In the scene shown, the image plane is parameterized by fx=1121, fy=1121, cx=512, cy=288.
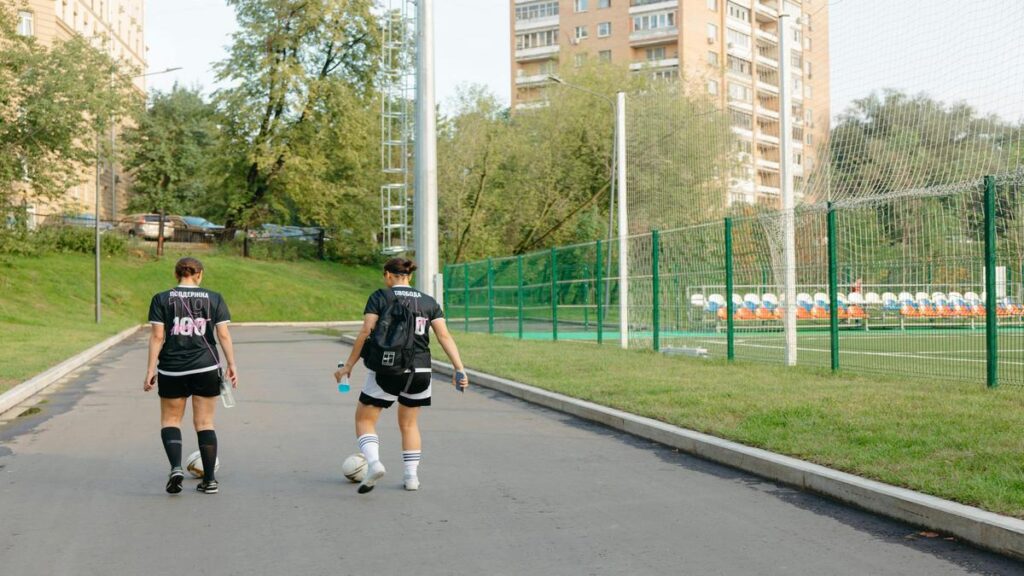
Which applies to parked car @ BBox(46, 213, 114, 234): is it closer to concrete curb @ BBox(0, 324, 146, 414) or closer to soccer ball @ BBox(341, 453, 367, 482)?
concrete curb @ BBox(0, 324, 146, 414)

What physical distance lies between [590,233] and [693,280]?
29084 millimetres

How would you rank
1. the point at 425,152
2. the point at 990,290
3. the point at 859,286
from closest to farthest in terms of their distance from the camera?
the point at 990,290 → the point at 859,286 → the point at 425,152

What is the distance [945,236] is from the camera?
12422 mm

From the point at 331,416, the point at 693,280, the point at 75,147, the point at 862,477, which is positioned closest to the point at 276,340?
the point at 75,147

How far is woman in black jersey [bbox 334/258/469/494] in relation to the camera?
7453 mm

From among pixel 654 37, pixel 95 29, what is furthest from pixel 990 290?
pixel 654 37

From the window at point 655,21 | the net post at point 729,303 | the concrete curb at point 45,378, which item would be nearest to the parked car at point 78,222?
the concrete curb at point 45,378

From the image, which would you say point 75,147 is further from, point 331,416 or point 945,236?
point 945,236

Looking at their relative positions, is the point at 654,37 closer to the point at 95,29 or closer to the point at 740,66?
the point at 740,66

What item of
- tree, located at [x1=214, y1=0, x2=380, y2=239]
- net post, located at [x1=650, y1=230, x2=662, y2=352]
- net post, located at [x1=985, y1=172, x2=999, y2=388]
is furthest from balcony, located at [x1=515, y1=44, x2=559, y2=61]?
net post, located at [x1=985, y1=172, x2=999, y2=388]

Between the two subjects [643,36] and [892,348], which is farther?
[643,36]

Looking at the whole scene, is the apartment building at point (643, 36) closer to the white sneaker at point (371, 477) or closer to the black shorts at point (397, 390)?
the black shorts at point (397, 390)

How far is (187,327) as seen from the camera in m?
7.56

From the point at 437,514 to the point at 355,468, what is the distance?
1189 millimetres
